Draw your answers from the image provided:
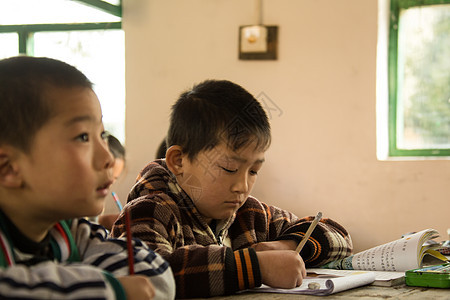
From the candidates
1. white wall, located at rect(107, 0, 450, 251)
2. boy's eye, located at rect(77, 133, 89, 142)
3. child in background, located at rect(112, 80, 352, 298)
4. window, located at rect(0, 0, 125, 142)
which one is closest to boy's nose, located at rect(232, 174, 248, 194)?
child in background, located at rect(112, 80, 352, 298)

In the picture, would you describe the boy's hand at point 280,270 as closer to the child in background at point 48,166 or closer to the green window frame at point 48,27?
the child in background at point 48,166

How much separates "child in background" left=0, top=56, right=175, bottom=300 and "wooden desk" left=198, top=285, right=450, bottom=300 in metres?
0.19

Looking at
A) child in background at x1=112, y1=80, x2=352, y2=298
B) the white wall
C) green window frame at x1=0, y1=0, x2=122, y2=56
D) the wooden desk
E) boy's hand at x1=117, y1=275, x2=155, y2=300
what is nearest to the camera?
boy's hand at x1=117, y1=275, x2=155, y2=300

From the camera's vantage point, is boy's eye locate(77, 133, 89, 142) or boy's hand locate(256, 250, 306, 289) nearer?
boy's eye locate(77, 133, 89, 142)

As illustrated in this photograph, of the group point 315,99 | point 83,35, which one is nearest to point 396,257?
point 315,99

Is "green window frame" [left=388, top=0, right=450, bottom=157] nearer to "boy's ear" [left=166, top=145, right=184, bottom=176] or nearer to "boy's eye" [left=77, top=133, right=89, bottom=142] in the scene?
"boy's ear" [left=166, top=145, right=184, bottom=176]

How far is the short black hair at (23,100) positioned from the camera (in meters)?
0.79

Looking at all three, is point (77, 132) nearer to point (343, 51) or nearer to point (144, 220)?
point (144, 220)

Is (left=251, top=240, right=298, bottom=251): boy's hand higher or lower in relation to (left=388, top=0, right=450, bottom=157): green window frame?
lower

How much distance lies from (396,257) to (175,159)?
1.78 ft

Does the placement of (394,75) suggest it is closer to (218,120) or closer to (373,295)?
(218,120)

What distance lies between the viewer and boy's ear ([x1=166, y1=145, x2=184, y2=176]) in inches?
52.4

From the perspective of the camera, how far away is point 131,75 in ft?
13.1

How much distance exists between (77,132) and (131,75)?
3253 mm
